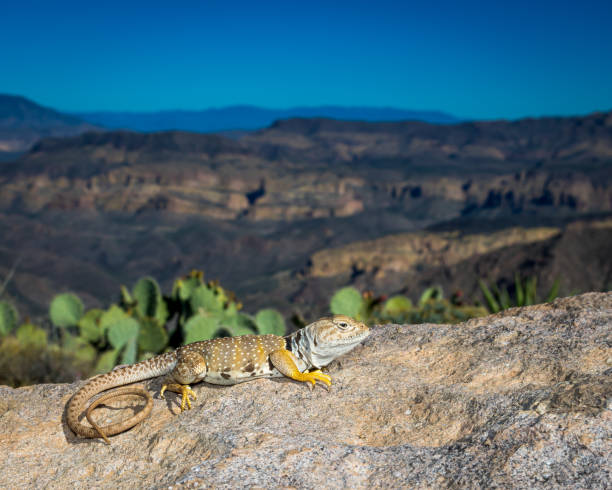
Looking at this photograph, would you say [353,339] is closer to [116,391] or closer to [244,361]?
[244,361]

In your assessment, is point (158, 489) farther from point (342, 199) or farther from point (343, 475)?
point (342, 199)

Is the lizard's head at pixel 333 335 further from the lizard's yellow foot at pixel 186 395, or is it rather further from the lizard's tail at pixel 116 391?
the lizard's tail at pixel 116 391

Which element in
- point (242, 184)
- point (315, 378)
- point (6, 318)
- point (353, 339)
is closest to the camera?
point (353, 339)

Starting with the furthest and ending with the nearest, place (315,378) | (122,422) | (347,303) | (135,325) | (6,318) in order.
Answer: (347,303) < (6,318) < (135,325) < (315,378) < (122,422)

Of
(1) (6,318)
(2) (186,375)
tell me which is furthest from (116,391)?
(1) (6,318)

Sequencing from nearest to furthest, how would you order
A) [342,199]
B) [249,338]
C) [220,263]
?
[249,338], [220,263], [342,199]

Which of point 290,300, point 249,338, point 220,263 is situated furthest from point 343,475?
point 220,263

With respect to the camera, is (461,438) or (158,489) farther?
(461,438)
